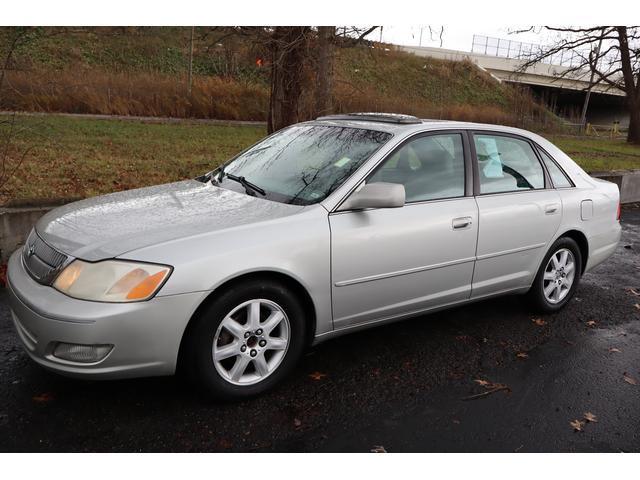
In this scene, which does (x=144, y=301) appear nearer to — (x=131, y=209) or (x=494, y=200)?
(x=131, y=209)

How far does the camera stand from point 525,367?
12.3 ft

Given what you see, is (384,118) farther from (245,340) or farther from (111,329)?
(111,329)

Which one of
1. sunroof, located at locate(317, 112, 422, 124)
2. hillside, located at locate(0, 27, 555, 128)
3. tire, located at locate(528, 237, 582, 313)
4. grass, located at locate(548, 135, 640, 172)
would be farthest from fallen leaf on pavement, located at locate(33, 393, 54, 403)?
grass, located at locate(548, 135, 640, 172)

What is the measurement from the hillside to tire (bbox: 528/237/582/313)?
18.2 feet

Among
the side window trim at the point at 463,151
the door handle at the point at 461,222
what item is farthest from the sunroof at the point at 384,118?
the door handle at the point at 461,222

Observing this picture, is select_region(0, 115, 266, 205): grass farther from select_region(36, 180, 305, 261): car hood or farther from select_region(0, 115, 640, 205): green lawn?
select_region(36, 180, 305, 261): car hood

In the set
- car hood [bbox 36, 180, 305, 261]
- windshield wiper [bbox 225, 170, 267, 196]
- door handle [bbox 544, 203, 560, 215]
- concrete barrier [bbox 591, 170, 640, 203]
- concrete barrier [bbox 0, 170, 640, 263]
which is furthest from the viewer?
concrete barrier [bbox 591, 170, 640, 203]

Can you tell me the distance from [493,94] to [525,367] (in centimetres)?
4319

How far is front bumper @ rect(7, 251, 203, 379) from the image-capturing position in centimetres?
264

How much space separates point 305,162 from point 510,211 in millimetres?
1580

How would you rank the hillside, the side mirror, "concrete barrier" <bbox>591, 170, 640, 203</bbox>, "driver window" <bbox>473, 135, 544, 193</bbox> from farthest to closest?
the hillside < "concrete barrier" <bbox>591, 170, 640, 203</bbox> < "driver window" <bbox>473, 135, 544, 193</bbox> < the side mirror

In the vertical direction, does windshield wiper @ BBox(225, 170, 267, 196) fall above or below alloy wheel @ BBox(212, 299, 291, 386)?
above

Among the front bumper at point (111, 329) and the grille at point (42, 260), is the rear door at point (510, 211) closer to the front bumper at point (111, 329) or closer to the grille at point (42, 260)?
the front bumper at point (111, 329)

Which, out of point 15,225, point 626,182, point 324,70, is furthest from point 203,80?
point 15,225
